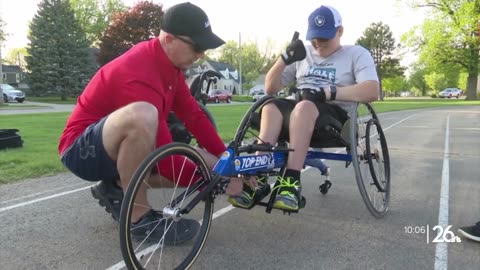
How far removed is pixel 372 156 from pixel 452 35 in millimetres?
45134

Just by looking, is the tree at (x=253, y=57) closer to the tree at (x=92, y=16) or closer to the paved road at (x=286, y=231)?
the tree at (x=92, y=16)

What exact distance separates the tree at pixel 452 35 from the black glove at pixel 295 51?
4254 cm

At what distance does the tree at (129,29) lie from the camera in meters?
47.6

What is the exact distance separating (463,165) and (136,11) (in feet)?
155

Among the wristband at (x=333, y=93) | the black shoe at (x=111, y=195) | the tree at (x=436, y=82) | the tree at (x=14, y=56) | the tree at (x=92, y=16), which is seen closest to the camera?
the black shoe at (x=111, y=195)

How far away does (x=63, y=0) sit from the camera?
43844 mm

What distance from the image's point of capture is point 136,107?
2.52 metres

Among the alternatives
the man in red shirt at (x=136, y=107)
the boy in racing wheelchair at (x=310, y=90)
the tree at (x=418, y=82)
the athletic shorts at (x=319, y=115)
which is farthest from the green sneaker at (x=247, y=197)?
the tree at (x=418, y=82)

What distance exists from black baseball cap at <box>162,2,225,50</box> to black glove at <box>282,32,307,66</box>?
93 centimetres

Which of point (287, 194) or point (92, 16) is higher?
point (92, 16)

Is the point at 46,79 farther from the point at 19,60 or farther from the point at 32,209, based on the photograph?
the point at 19,60

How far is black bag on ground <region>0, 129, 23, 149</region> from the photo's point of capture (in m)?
7.83

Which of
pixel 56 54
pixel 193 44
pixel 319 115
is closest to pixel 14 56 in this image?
pixel 56 54

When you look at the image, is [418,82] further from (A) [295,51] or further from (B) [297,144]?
(B) [297,144]
